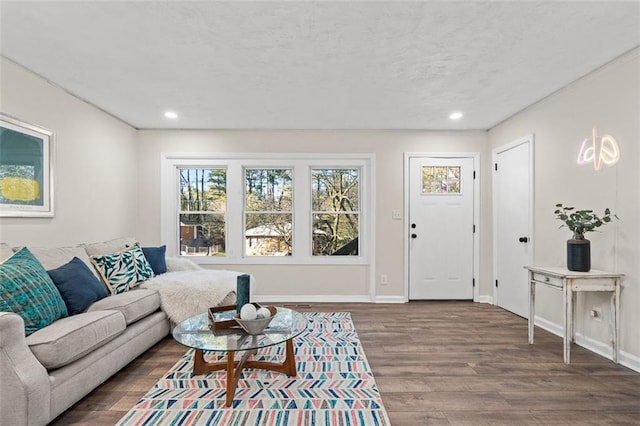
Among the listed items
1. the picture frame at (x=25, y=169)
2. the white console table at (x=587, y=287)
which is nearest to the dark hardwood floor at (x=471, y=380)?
the white console table at (x=587, y=287)

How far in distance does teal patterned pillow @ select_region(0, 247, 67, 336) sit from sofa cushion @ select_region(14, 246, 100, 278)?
13.4 inches

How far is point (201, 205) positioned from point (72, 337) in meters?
3.02

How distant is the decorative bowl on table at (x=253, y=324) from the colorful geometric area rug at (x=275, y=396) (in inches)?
16.0

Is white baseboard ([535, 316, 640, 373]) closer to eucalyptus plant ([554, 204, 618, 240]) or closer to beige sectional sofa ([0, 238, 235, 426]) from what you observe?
eucalyptus plant ([554, 204, 618, 240])

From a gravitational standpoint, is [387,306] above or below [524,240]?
below

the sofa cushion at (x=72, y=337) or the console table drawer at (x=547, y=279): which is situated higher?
the console table drawer at (x=547, y=279)

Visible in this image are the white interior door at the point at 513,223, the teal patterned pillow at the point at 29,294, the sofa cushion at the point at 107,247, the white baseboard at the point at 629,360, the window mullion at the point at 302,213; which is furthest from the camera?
the window mullion at the point at 302,213

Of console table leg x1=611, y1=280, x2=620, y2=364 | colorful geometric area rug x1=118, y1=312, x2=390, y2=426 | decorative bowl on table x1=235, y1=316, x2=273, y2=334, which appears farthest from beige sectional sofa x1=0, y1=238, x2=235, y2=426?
console table leg x1=611, y1=280, x2=620, y2=364

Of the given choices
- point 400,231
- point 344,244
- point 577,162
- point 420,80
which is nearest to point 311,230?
point 344,244

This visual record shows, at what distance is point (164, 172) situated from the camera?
15.4 ft

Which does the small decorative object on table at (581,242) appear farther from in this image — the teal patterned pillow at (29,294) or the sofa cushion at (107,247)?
the sofa cushion at (107,247)

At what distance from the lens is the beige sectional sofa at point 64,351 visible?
1.66 m

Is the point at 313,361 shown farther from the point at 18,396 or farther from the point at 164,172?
the point at 164,172

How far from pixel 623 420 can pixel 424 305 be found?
102 inches
